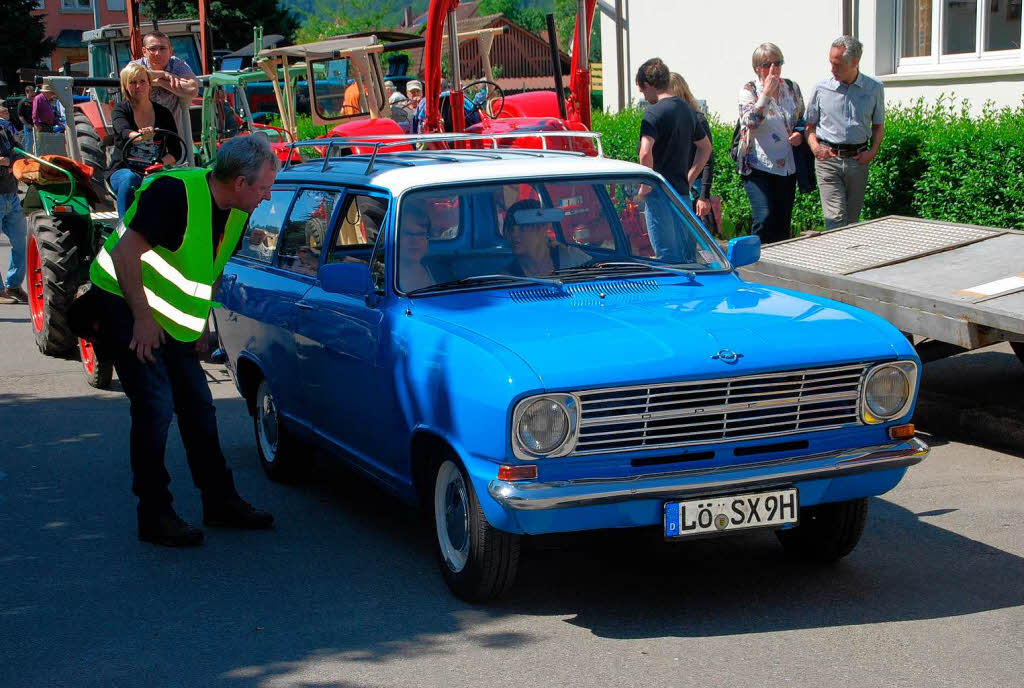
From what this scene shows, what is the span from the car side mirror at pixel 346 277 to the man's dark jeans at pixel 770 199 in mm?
5897

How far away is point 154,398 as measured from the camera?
6.15 meters

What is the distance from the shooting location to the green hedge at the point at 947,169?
1067 cm

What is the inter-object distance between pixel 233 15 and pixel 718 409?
48.7 m

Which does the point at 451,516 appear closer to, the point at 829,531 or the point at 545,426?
the point at 545,426

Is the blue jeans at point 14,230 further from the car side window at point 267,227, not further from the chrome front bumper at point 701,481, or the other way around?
the chrome front bumper at point 701,481

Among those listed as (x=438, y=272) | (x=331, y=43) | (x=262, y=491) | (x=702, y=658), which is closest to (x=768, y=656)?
(x=702, y=658)

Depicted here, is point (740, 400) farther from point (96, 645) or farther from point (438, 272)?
point (96, 645)

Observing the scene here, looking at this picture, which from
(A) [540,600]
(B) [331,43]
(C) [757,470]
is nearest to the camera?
(C) [757,470]

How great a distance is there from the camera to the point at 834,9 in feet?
48.3

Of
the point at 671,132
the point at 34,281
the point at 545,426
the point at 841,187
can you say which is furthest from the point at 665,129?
the point at 545,426

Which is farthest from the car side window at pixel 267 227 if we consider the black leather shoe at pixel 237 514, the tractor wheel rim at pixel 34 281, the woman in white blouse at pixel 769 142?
the woman in white blouse at pixel 769 142

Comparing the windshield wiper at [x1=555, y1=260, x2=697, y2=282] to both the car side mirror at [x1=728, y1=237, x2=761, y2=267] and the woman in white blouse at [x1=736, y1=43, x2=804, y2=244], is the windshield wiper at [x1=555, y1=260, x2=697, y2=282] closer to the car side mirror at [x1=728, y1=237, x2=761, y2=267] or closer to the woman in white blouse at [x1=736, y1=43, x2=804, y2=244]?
the car side mirror at [x1=728, y1=237, x2=761, y2=267]

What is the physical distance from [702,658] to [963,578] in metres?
1.44

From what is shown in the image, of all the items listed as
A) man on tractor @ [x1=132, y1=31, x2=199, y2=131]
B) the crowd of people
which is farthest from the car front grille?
man on tractor @ [x1=132, y1=31, x2=199, y2=131]
